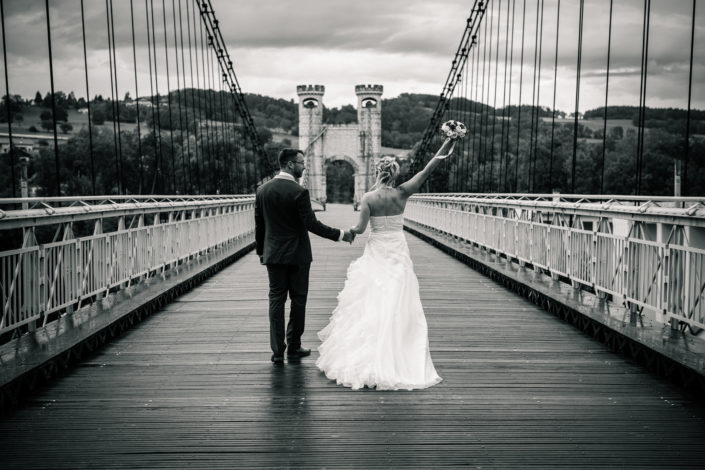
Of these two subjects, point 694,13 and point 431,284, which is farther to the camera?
point 431,284

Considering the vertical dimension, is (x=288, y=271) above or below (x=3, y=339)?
above

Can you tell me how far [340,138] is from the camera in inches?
3243

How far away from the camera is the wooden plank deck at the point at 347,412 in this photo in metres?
3.40

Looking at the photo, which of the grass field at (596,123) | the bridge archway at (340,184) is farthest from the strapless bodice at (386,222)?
the bridge archway at (340,184)

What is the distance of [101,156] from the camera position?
52.0 m

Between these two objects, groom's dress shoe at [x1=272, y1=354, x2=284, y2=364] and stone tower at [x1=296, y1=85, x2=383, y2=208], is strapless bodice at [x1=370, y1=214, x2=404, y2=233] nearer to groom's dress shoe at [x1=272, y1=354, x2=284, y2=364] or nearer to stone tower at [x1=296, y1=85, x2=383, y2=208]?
groom's dress shoe at [x1=272, y1=354, x2=284, y2=364]

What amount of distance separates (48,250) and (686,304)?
4.32 m

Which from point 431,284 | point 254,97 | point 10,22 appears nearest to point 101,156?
point 10,22

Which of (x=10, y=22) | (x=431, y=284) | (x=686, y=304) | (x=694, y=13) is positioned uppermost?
(x=10, y=22)

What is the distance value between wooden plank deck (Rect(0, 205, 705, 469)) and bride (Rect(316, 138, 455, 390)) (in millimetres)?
147

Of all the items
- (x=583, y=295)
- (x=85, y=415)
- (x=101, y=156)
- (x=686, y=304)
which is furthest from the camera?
(x=101, y=156)

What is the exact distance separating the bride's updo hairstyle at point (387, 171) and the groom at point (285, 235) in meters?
0.48

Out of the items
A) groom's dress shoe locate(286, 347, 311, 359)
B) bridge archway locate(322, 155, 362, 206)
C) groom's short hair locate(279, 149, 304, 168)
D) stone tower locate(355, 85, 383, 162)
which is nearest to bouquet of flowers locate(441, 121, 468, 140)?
groom's short hair locate(279, 149, 304, 168)

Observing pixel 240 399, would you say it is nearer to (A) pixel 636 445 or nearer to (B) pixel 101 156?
(A) pixel 636 445
